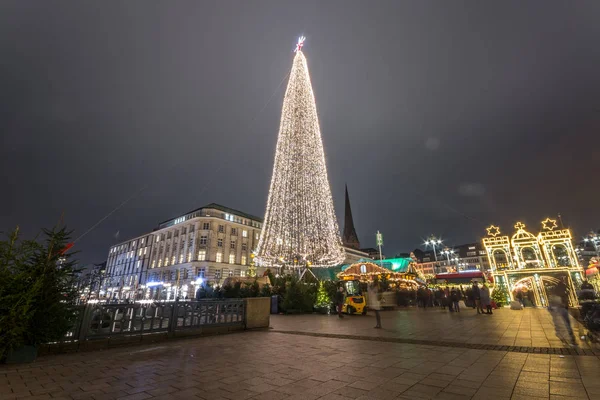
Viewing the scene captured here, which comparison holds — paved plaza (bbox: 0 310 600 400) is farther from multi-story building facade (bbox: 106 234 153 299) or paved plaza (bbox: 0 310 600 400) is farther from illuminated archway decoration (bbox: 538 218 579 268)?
multi-story building facade (bbox: 106 234 153 299)

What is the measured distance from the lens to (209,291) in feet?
80.2

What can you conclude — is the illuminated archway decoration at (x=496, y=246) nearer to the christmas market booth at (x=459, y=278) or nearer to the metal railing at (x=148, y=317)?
the christmas market booth at (x=459, y=278)

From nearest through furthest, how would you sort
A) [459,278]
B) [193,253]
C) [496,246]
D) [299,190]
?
[496,246] < [299,190] < [459,278] < [193,253]

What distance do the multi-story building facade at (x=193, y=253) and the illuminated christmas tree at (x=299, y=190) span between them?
2762cm

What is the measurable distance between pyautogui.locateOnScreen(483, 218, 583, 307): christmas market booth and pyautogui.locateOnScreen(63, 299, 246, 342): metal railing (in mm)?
23758

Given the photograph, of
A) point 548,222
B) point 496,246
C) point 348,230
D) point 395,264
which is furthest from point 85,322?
point 348,230

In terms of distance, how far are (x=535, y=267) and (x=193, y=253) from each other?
Result: 5303 cm

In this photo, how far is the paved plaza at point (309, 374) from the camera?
12.7 feet

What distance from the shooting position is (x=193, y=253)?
54.4 m

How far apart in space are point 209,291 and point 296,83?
1990 cm

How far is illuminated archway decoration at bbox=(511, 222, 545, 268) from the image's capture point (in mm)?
23125

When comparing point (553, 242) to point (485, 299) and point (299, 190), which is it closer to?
point (485, 299)

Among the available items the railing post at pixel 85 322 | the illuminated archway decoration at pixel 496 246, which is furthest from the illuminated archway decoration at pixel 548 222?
the railing post at pixel 85 322

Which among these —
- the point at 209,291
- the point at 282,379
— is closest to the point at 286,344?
the point at 282,379
